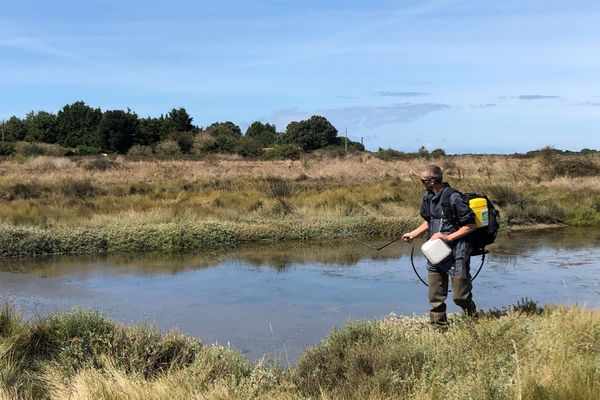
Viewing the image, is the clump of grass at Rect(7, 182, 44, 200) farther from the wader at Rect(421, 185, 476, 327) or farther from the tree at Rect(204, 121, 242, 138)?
the tree at Rect(204, 121, 242, 138)

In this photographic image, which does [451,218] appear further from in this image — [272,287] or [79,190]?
[79,190]

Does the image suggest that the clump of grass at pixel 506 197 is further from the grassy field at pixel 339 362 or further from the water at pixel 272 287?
the grassy field at pixel 339 362

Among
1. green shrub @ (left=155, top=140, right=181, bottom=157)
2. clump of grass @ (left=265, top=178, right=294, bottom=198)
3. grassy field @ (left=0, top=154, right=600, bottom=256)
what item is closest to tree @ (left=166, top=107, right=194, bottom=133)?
green shrub @ (left=155, top=140, right=181, bottom=157)

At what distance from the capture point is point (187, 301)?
10.6 meters

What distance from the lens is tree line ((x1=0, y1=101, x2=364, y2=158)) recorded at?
6400 cm

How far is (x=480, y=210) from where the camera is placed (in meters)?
7.14

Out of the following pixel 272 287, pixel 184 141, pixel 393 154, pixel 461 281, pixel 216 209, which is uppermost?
pixel 184 141

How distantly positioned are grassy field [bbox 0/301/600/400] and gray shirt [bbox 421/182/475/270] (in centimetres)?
76

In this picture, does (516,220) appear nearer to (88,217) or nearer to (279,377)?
(88,217)

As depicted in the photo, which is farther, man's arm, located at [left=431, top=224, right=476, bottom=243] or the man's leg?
the man's leg

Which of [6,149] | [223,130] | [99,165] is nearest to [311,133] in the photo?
[223,130]

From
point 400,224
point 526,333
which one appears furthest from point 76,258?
point 526,333

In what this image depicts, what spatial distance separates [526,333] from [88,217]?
14485mm

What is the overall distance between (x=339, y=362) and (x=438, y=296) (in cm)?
222
